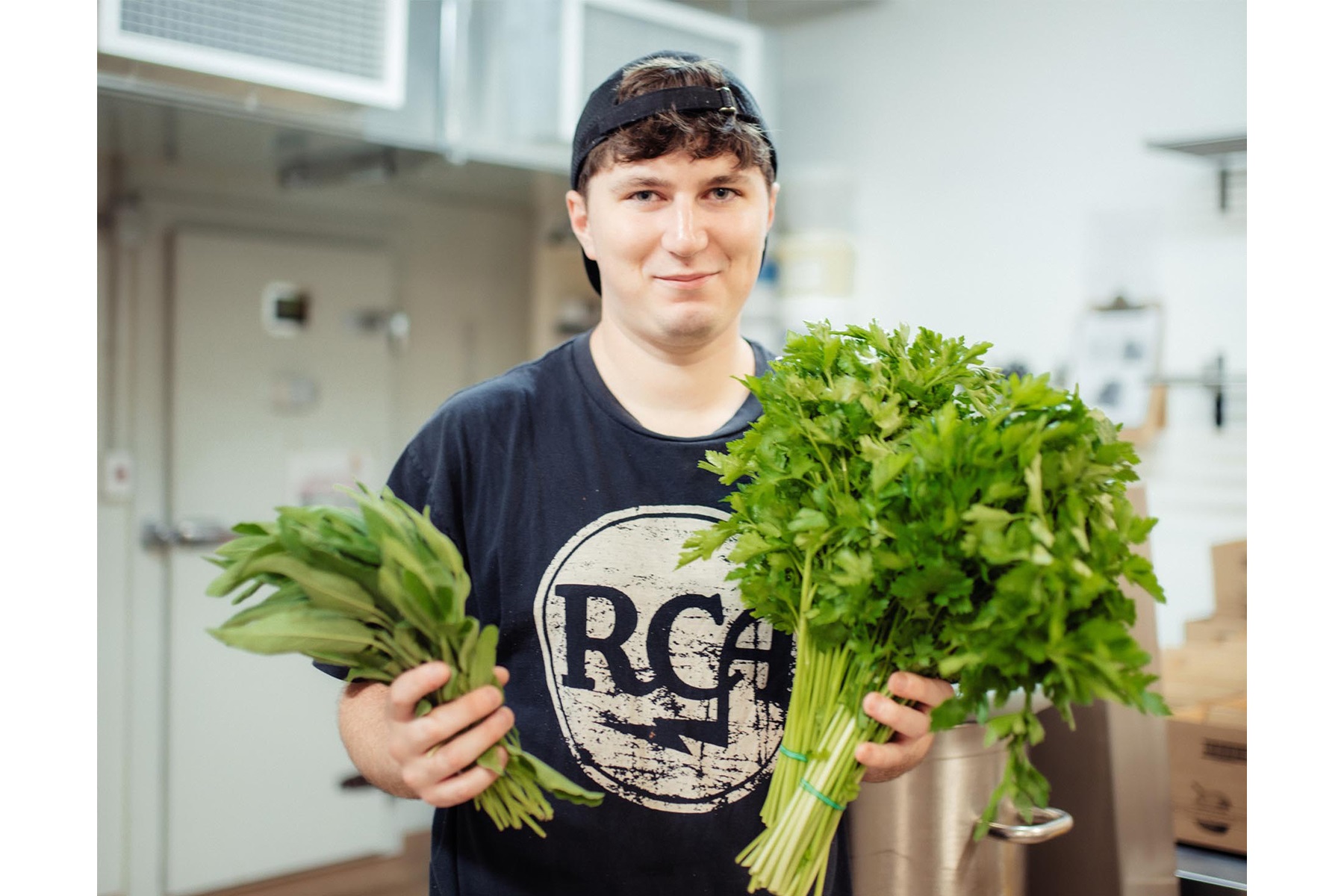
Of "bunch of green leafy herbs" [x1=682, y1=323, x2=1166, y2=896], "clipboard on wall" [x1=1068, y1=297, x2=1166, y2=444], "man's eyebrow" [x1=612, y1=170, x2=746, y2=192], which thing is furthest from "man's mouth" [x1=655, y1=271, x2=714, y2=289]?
"clipboard on wall" [x1=1068, y1=297, x2=1166, y2=444]

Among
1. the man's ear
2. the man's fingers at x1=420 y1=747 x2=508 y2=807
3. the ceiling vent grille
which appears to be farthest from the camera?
the ceiling vent grille

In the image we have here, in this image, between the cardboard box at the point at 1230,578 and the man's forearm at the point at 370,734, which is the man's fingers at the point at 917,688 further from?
the cardboard box at the point at 1230,578

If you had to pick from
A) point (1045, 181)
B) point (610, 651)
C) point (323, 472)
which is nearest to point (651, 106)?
point (610, 651)

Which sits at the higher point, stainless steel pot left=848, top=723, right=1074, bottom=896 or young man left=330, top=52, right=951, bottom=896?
young man left=330, top=52, right=951, bottom=896

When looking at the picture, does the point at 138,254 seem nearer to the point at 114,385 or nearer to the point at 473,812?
the point at 114,385

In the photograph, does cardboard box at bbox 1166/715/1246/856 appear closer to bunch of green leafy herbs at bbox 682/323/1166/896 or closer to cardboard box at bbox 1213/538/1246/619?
cardboard box at bbox 1213/538/1246/619

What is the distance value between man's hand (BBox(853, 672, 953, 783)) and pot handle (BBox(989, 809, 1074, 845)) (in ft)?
1.99

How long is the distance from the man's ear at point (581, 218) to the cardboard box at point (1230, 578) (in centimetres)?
154

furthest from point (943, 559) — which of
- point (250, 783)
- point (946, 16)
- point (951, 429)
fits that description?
point (250, 783)

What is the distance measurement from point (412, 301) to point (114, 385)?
1180 millimetres

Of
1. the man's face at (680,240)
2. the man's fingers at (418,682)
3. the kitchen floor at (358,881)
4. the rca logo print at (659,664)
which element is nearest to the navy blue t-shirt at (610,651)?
the rca logo print at (659,664)

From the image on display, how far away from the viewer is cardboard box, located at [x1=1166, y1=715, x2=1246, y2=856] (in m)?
2.03

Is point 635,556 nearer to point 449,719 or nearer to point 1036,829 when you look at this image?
point 449,719

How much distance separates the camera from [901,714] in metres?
1.11
